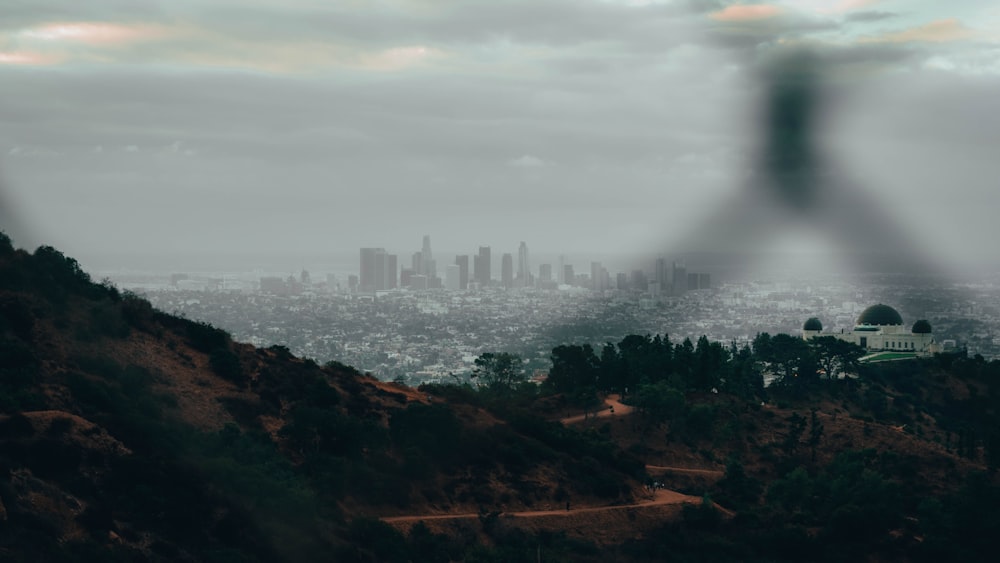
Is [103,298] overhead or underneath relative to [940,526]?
overhead

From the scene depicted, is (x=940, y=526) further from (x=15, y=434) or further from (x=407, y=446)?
(x=15, y=434)

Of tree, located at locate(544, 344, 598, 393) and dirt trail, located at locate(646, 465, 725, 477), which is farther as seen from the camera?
tree, located at locate(544, 344, 598, 393)

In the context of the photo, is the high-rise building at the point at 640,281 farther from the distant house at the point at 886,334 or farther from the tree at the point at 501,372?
the tree at the point at 501,372

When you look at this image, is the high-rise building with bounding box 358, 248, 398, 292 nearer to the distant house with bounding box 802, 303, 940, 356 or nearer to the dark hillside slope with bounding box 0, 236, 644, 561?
the distant house with bounding box 802, 303, 940, 356

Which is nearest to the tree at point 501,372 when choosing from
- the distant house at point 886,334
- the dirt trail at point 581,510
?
the dirt trail at point 581,510

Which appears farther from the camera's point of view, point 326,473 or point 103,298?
point 103,298

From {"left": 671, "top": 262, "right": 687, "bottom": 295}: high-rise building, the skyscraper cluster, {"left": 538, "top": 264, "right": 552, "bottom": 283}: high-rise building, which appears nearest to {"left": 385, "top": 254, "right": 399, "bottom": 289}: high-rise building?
the skyscraper cluster

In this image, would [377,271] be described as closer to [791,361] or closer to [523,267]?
[523,267]

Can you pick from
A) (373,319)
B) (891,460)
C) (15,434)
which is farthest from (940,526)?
(373,319)
